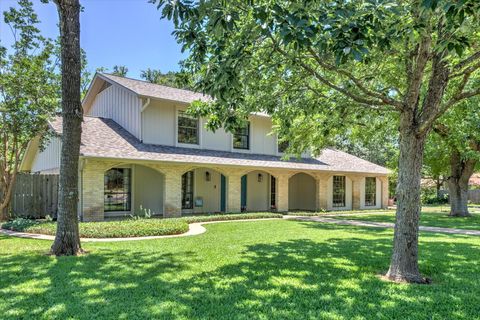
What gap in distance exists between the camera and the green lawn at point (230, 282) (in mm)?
4695

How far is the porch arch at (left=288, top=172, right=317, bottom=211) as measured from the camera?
23609 mm

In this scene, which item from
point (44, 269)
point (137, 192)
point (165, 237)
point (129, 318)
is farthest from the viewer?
point (137, 192)

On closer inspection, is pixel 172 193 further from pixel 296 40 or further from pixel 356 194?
pixel 356 194

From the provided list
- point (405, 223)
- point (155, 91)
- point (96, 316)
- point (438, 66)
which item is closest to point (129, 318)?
point (96, 316)

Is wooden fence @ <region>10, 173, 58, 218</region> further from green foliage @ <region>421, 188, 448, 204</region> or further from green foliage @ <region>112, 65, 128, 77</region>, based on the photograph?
green foliage @ <region>421, 188, 448, 204</region>

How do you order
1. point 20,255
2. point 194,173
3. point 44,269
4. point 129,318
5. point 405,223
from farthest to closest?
point 194,173 → point 20,255 → point 44,269 → point 405,223 → point 129,318

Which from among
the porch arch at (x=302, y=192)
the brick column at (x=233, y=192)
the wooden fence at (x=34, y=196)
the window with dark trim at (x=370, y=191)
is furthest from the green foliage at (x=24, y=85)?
the window with dark trim at (x=370, y=191)

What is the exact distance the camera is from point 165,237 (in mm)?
11234

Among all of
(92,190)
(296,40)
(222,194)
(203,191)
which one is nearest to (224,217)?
(203,191)

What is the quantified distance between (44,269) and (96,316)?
2.92 metres

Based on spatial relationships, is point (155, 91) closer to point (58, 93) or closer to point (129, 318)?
point (58, 93)

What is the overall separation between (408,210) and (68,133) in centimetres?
693

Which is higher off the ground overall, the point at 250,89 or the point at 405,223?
the point at 250,89

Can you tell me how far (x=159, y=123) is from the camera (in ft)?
56.6
